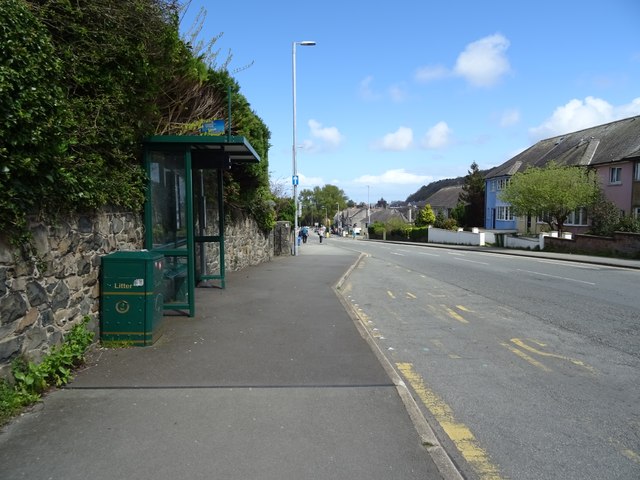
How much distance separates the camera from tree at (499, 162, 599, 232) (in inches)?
1309

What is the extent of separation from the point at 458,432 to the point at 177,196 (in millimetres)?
6224

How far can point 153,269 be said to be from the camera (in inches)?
231

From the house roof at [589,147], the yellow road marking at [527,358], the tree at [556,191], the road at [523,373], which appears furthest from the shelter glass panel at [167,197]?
the house roof at [589,147]

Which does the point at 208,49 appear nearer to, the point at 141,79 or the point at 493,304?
the point at 141,79

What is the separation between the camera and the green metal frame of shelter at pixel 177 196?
713 cm

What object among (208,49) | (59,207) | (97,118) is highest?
(208,49)

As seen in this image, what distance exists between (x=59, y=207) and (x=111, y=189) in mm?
1125

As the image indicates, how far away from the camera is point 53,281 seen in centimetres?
484

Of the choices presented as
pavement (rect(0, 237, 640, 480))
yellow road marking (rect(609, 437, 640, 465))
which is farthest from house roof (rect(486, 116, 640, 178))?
pavement (rect(0, 237, 640, 480))

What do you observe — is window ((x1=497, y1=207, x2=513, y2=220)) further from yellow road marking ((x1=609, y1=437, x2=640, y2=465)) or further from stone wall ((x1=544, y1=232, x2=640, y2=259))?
yellow road marking ((x1=609, y1=437, x2=640, y2=465))

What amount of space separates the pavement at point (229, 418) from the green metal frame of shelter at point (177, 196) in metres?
1.39

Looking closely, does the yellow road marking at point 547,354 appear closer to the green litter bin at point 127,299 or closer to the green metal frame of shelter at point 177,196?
the green metal frame of shelter at point 177,196

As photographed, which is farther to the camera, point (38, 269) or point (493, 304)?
point (493, 304)

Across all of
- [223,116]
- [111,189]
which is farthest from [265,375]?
[223,116]
